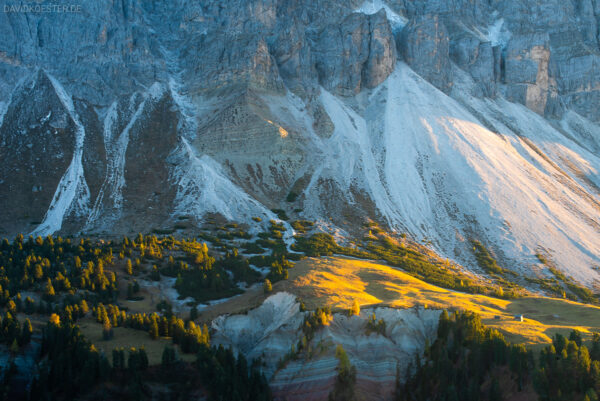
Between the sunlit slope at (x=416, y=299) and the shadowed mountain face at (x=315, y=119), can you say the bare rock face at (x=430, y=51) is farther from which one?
the sunlit slope at (x=416, y=299)

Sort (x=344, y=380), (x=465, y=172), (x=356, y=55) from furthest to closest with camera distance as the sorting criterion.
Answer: (x=356, y=55), (x=465, y=172), (x=344, y=380)

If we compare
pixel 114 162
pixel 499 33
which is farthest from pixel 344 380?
pixel 499 33

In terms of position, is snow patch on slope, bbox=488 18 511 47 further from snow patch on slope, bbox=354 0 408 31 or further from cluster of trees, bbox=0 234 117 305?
cluster of trees, bbox=0 234 117 305

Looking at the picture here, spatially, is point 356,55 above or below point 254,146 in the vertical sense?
above

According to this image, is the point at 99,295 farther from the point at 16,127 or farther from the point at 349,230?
the point at 16,127

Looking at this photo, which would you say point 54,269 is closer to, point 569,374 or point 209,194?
point 209,194

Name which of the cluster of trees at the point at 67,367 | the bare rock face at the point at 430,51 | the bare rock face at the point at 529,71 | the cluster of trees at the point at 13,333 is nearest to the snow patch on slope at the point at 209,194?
the cluster of trees at the point at 13,333
